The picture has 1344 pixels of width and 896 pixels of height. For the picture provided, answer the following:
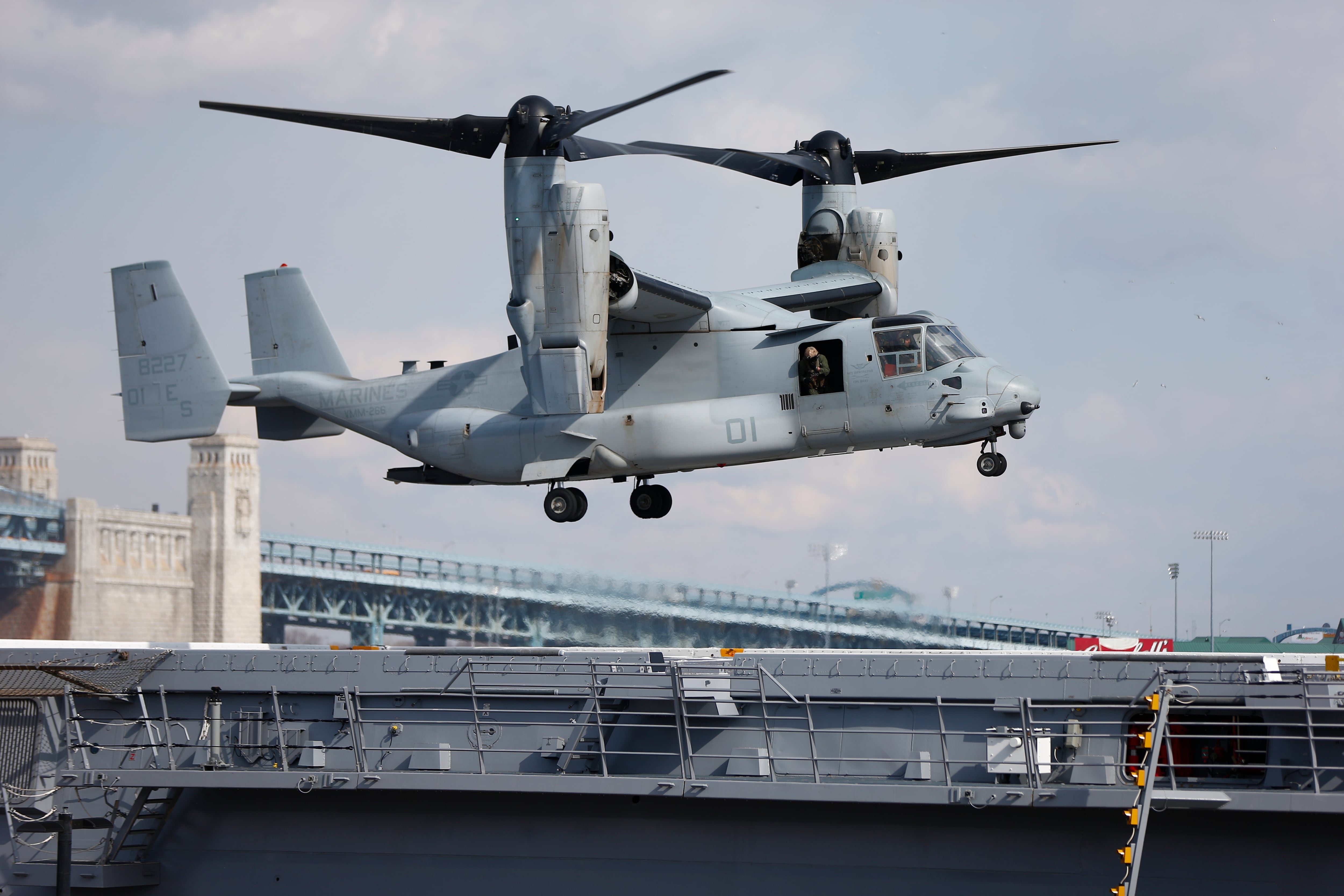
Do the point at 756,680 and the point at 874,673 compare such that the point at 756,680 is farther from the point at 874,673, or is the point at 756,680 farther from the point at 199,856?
the point at 199,856

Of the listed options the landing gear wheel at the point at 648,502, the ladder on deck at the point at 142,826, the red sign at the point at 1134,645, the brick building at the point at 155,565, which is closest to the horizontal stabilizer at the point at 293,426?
the landing gear wheel at the point at 648,502

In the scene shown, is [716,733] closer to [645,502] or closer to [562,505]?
[562,505]

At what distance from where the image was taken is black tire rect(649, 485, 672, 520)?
79.3ft

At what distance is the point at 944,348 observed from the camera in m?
21.3

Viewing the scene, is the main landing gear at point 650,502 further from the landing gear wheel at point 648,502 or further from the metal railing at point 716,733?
the metal railing at point 716,733

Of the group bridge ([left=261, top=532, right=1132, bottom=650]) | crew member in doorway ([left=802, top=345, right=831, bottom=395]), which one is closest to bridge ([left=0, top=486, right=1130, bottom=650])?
bridge ([left=261, top=532, right=1132, bottom=650])

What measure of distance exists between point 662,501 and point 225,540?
69673mm

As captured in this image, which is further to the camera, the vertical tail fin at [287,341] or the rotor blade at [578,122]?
the vertical tail fin at [287,341]

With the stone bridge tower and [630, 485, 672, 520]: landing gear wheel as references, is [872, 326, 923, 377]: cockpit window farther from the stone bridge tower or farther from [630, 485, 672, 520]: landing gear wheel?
the stone bridge tower

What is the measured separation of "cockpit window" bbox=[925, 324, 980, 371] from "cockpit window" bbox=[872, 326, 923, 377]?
134 millimetres

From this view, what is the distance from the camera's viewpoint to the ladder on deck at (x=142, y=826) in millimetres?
15031

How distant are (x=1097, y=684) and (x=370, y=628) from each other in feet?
210

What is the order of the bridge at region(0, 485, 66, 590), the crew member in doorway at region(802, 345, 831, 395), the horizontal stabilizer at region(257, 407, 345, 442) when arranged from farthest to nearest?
the bridge at region(0, 485, 66, 590), the horizontal stabilizer at region(257, 407, 345, 442), the crew member in doorway at region(802, 345, 831, 395)

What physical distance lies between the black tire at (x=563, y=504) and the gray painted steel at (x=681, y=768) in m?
6.75
